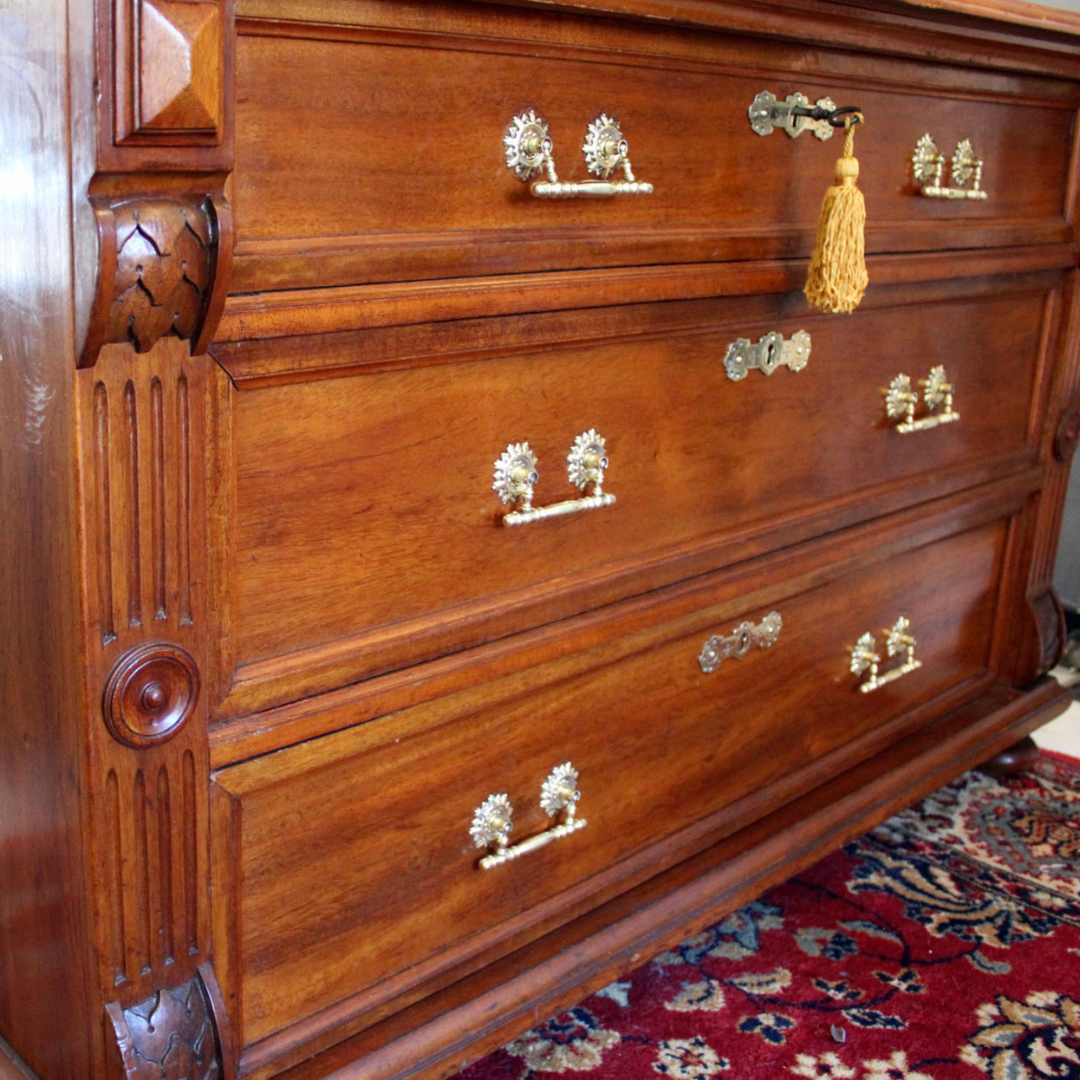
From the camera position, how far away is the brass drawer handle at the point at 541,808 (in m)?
0.98

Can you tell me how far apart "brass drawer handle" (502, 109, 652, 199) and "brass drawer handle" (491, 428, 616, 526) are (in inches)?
6.6

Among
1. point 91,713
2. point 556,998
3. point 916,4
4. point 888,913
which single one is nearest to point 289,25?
point 91,713

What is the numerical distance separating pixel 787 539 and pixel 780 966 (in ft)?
1.33

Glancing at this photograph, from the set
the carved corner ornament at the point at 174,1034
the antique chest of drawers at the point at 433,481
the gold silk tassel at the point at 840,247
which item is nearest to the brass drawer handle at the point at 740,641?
the antique chest of drawers at the point at 433,481

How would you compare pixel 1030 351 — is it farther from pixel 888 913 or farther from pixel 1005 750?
pixel 888 913

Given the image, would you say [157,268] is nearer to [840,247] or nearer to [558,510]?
[558,510]

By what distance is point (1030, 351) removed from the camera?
151cm

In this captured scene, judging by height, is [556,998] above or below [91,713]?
below

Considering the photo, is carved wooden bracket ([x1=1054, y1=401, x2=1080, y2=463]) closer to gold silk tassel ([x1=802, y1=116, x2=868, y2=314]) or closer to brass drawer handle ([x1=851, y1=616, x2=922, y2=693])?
brass drawer handle ([x1=851, y1=616, x2=922, y2=693])

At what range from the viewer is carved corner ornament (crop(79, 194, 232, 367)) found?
64cm

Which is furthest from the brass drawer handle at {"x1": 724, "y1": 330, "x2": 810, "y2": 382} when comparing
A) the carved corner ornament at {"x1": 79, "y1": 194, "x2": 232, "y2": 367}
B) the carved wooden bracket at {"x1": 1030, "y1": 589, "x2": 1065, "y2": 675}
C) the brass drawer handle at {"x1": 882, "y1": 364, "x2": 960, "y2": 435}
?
the carved wooden bracket at {"x1": 1030, "y1": 589, "x2": 1065, "y2": 675}

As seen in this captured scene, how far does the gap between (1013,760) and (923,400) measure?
0.56 metres

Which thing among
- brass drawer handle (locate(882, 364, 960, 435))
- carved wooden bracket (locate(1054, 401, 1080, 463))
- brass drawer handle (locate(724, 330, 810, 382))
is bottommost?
carved wooden bracket (locate(1054, 401, 1080, 463))

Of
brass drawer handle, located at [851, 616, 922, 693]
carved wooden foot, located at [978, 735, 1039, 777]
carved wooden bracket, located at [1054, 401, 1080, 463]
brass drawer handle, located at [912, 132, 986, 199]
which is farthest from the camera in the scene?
carved wooden foot, located at [978, 735, 1039, 777]
